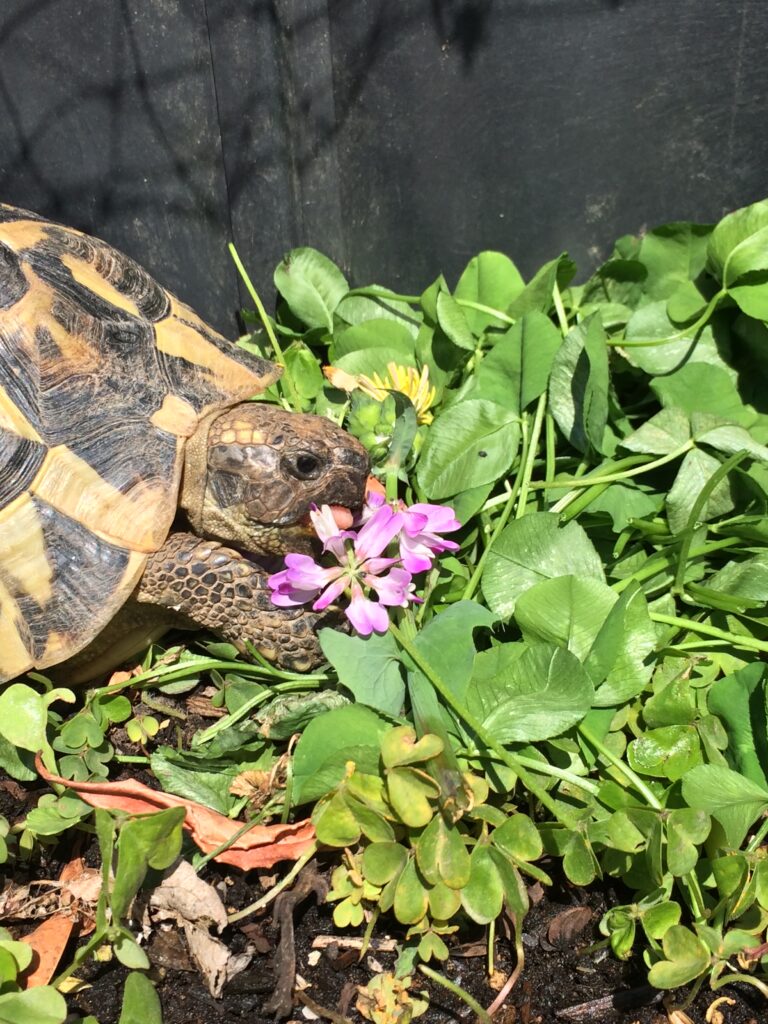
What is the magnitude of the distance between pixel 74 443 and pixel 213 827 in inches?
32.7

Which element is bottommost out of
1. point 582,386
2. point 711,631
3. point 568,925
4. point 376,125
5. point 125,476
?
point 568,925

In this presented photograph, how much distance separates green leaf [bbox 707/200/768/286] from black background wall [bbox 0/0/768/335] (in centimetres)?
35

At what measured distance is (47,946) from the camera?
5.55 feet

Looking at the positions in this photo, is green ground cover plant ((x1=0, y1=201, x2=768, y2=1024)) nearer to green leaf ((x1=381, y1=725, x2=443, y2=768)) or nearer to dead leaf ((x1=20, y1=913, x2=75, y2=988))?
green leaf ((x1=381, y1=725, x2=443, y2=768))

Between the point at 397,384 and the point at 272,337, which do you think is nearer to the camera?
the point at 397,384

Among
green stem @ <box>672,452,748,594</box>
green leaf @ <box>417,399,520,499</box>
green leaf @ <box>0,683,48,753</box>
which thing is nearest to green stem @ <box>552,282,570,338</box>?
green leaf @ <box>417,399,520,499</box>

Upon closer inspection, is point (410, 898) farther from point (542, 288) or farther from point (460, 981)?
point (542, 288)

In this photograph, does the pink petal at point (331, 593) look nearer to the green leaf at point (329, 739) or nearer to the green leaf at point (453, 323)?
the green leaf at point (329, 739)

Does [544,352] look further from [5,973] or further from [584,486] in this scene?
[5,973]

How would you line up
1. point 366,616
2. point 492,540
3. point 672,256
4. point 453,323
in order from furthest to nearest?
point 672,256
point 453,323
point 492,540
point 366,616

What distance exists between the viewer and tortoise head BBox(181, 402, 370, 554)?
6.66 feet

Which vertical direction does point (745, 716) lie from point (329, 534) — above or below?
below

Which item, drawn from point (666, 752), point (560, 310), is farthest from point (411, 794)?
point (560, 310)

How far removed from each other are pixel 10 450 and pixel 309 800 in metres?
0.93
